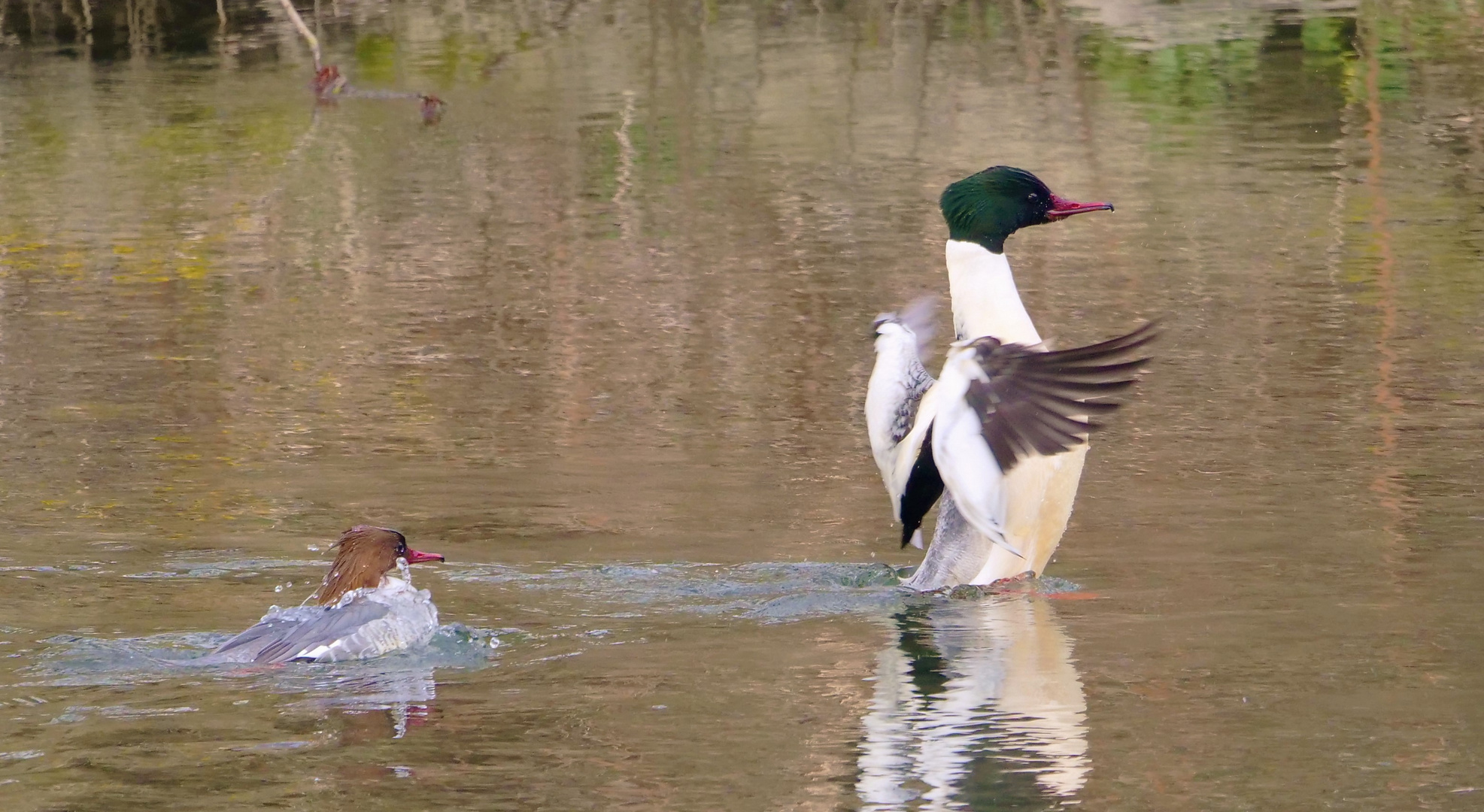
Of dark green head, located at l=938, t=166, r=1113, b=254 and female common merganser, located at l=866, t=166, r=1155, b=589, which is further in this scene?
dark green head, located at l=938, t=166, r=1113, b=254

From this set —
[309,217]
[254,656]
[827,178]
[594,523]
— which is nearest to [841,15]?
[827,178]

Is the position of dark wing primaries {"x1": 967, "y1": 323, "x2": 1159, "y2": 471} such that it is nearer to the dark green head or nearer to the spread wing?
the spread wing

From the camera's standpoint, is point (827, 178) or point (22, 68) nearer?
point (827, 178)

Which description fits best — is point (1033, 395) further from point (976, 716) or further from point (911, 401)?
point (976, 716)

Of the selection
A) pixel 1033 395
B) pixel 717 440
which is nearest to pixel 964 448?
pixel 1033 395

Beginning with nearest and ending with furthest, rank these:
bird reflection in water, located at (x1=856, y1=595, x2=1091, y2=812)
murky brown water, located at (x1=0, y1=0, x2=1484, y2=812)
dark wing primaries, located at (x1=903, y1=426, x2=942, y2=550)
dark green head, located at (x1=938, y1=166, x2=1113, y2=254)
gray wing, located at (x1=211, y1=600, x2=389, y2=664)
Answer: bird reflection in water, located at (x1=856, y1=595, x2=1091, y2=812)
murky brown water, located at (x1=0, y1=0, x2=1484, y2=812)
gray wing, located at (x1=211, y1=600, x2=389, y2=664)
dark wing primaries, located at (x1=903, y1=426, x2=942, y2=550)
dark green head, located at (x1=938, y1=166, x2=1113, y2=254)

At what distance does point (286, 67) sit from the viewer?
2383cm

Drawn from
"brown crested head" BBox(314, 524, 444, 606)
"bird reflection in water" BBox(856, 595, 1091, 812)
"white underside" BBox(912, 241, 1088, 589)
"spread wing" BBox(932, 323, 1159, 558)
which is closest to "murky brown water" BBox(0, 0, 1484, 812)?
"bird reflection in water" BBox(856, 595, 1091, 812)

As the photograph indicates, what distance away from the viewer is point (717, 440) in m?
9.66

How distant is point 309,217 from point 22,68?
1034cm

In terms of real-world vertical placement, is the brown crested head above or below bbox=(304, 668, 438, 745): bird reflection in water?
above

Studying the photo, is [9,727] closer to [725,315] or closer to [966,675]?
[966,675]

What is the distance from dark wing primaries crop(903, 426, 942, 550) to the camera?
7.46 metres

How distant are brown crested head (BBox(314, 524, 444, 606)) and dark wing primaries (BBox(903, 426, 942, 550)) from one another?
Result: 1.60 m
